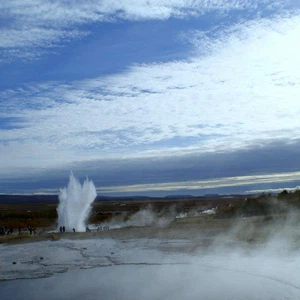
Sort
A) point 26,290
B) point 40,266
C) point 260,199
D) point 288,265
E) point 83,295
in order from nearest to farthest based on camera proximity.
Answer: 1. point 83,295
2. point 26,290
3. point 288,265
4. point 40,266
5. point 260,199

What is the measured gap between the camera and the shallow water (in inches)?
454

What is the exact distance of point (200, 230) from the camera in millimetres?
27719

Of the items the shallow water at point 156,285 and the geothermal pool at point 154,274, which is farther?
the geothermal pool at point 154,274

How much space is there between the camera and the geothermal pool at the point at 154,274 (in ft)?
39.2

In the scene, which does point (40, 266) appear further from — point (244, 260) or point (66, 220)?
point (66, 220)

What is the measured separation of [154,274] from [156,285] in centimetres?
177

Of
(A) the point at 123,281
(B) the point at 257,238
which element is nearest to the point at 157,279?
(A) the point at 123,281

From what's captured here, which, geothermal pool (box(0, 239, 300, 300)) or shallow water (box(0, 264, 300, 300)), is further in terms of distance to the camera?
geothermal pool (box(0, 239, 300, 300))

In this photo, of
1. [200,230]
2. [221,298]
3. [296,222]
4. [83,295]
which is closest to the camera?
[221,298]

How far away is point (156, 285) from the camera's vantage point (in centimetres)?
1289

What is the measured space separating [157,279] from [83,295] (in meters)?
2.46

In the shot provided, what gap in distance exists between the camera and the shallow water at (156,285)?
11.5 m

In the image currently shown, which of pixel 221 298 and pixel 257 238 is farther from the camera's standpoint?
pixel 257 238

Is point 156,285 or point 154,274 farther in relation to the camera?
point 154,274
